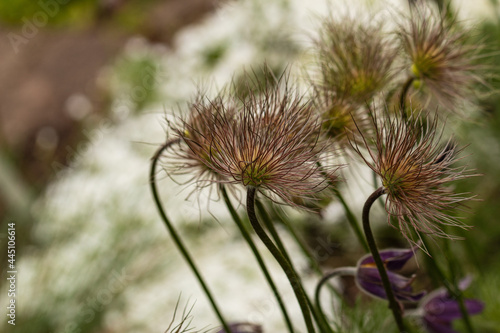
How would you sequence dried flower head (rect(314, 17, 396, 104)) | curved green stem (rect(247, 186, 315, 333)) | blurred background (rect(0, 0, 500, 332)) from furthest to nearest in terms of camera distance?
blurred background (rect(0, 0, 500, 332))
dried flower head (rect(314, 17, 396, 104))
curved green stem (rect(247, 186, 315, 333))

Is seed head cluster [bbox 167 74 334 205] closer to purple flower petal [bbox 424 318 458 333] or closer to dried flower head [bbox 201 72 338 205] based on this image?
dried flower head [bbox 201 72 338 205]

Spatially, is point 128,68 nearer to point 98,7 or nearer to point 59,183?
point 59,183

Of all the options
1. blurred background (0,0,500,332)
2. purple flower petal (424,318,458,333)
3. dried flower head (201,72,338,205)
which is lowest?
purple flower petal (424,318,458,333)

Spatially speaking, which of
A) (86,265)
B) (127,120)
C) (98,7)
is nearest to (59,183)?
(127,120)

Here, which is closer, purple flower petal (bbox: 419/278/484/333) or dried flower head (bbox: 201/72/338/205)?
dried flower head (bbox: 201/72/338/205)

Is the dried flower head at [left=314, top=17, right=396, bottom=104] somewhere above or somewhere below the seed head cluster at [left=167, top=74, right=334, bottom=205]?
above

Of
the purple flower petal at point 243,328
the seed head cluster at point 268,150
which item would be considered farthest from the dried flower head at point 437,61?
the purple flower petal at point 243,328

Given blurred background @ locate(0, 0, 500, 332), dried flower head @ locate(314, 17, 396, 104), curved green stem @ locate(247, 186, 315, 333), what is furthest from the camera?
blurred background @ locate(0, 0, 500, 332)

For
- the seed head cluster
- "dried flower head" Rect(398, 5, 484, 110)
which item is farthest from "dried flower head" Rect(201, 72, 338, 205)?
"dried flower head" Rect(398, 5, 484, 110)

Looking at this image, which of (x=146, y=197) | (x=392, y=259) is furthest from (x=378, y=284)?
(x=146, y=197)
